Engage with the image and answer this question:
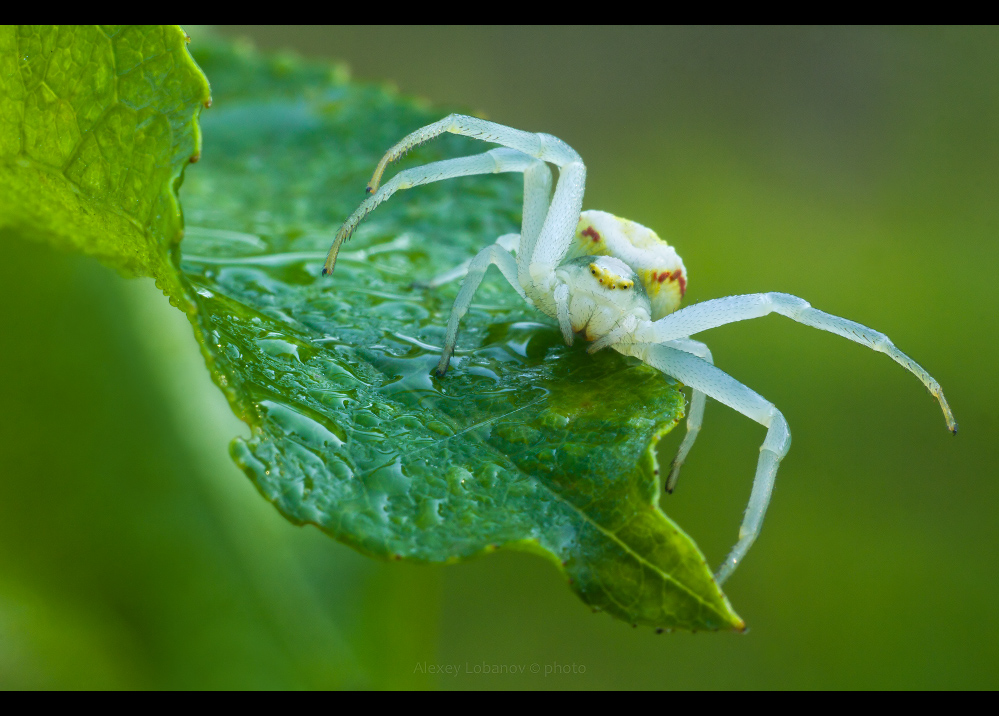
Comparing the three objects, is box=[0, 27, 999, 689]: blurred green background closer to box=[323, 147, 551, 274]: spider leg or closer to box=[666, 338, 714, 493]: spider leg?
box=[666, 338, 714, 493]: spider leg

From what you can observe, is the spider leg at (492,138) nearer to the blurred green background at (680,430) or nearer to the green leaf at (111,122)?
the blurred green background at (680,430)

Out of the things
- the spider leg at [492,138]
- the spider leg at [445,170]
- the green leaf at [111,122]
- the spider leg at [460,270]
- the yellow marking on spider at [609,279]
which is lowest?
the spider leg at [460,270]

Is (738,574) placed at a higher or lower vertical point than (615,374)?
lower

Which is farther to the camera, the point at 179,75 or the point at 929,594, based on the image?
the point at 929,594

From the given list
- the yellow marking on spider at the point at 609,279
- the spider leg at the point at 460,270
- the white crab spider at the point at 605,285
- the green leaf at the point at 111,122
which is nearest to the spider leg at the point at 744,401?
the white crab spider at the point at 605,285

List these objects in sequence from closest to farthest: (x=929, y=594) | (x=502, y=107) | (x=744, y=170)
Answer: (x=929, y=594) → (x=744, y=170) → (x=502, y=107)
